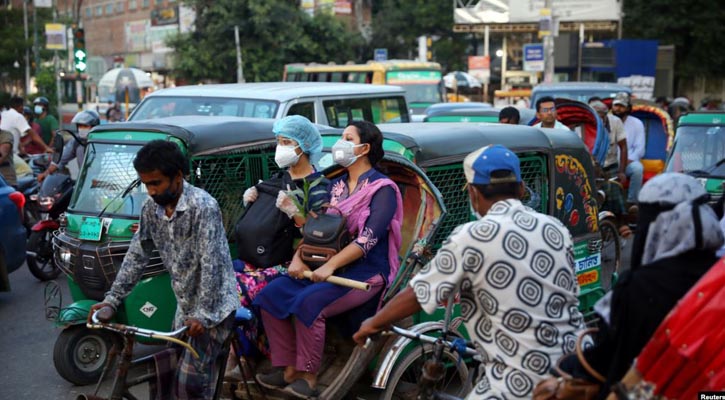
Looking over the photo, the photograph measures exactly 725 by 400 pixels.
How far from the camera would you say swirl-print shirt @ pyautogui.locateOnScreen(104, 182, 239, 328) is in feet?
13.9

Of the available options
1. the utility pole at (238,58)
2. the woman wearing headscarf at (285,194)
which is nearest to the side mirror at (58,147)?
the woman wearing headscarf at (285,194)

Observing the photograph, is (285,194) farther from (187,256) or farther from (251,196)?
(187,256)

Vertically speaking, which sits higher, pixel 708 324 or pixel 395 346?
pixel 708 324

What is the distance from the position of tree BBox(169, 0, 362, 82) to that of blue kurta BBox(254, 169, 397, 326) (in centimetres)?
2884

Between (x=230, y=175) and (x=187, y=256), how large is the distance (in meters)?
2.59

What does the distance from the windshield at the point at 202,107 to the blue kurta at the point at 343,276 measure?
5.18 metres

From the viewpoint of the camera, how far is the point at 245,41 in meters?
33.8

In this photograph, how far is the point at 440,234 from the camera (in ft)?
19.0

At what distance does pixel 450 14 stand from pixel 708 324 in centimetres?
4754

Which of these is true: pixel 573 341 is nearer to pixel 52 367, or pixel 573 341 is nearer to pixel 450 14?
pixel 52 367

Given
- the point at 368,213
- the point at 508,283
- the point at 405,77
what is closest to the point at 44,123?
the point at 405,77

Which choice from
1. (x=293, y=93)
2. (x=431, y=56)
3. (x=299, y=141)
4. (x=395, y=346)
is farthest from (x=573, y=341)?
(x=431, y=56)

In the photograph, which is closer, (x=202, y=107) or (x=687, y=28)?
(x=202, y=107)

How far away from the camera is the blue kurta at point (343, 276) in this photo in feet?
15.4
